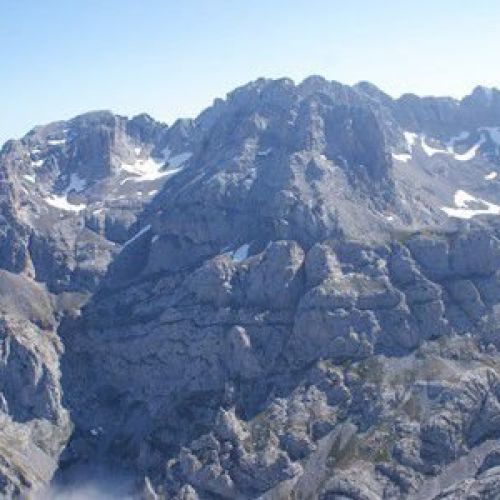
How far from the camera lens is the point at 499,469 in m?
199

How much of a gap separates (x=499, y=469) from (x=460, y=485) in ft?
33.5

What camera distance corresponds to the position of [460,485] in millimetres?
199000
